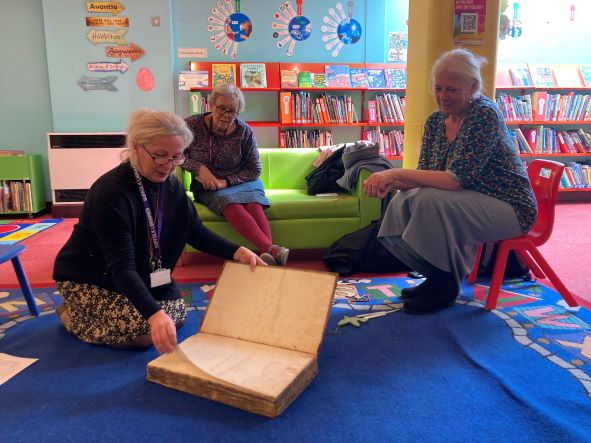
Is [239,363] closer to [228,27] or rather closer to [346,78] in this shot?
[346,78]

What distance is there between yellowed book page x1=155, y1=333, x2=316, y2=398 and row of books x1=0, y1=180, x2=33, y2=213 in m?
3.85

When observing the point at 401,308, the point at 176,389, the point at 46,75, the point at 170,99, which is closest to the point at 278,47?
the point at 170,99

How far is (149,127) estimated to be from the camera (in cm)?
159

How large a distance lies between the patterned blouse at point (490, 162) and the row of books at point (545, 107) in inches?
129

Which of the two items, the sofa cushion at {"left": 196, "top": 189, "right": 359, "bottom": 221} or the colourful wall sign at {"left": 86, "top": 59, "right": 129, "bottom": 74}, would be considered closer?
the sofa cushion at {"left": 196, "top": 189, "right": 359, "bottom": 221}

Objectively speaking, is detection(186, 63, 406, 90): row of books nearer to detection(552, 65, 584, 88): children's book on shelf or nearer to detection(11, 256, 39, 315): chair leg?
detection(552, 65, 584, 88): children's book on shelf

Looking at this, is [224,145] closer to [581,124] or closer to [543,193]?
[543,193]

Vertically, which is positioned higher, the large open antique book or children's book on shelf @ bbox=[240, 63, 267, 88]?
children's book on shelf @ bbox=[240, 63, 267, 88]

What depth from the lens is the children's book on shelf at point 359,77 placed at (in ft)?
16.6

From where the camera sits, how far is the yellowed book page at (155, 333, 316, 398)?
1453mm

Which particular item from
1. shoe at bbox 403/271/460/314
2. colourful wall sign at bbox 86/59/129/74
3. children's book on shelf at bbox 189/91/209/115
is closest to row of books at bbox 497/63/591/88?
children's book on shelf at bbox 189/91/209/115

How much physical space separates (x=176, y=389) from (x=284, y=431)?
0.42 m

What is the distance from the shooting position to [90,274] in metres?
1.84

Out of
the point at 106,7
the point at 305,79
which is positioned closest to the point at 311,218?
the point at 305,79
